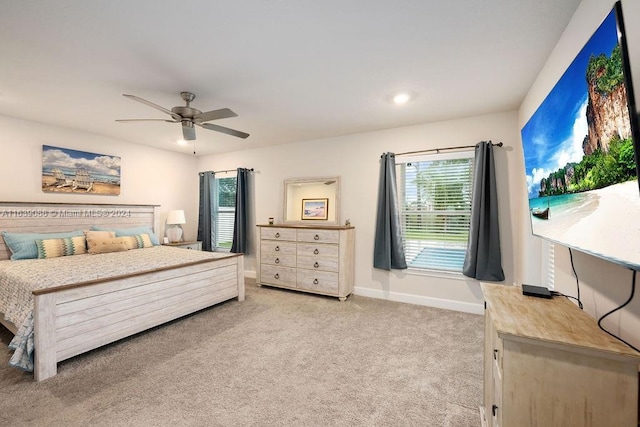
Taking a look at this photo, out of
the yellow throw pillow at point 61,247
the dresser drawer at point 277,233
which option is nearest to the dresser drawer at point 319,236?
the dresser drawer at point 277,233

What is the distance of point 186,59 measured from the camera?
6.85 feet

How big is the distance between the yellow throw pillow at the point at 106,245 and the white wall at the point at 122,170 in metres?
0.86

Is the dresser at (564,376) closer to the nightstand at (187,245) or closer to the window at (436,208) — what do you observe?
the window at (436,208)

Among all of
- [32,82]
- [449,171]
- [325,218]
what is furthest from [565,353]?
[32,82]

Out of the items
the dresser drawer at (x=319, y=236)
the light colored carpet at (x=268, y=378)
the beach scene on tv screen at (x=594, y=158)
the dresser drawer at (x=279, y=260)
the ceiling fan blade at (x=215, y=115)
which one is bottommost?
the light colored carpet at (x=268, y=378)

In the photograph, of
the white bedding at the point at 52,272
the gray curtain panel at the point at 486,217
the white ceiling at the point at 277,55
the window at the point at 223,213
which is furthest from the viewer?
the window at the point at 223,213

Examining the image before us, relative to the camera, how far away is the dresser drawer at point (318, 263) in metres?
3.77

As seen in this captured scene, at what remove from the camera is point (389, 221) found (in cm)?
366

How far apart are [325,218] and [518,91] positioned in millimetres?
2765

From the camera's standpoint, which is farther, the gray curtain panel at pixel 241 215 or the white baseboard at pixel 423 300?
the gray curtain panel at pixel 241 215

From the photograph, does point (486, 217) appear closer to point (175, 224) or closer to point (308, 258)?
point (308, 258)

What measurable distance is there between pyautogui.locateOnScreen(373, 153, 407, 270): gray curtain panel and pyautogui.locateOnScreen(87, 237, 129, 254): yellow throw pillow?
358 cm

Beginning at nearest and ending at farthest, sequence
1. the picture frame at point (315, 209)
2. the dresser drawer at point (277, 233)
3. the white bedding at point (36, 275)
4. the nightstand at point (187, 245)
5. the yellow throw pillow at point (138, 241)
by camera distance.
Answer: the white bedding at point (36, 275) → the yellow throw pillow at point (138, 241) → the dresser drawer at point (277, 233) → the picture frame at point (315, 209) → the nightstand at point (187, 245)

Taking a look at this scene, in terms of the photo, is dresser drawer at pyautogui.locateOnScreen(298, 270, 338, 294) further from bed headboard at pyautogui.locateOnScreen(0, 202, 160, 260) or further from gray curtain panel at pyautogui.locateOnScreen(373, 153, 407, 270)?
bed headboard at pyautogui.locateOnScreen(0, 202, 160, 260)
